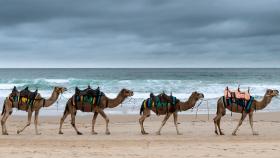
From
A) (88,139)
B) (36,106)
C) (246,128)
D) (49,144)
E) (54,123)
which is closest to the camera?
(49,144)

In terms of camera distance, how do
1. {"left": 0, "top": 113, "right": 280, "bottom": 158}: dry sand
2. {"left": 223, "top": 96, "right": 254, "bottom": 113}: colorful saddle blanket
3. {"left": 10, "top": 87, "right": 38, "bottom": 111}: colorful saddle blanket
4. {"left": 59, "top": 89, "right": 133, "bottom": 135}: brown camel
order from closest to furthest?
{"left": 0, "top": 113, "right": 280, "bottom": 158}: dry sand → {"left": 10, "top": 87, "right": 38, "bottom": 111}: colorful saddle blanket → {"left": 223, "top": 96, "right": 254, "bottom": 113}: colorful saddle blanket → {"left": 59, "top": 89, "right": 133, "bottom": 135}: brown camel

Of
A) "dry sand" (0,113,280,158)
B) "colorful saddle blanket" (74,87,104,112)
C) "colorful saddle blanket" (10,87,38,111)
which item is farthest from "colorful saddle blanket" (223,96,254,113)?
"colorful saddle blanket" (10,87,38,111)

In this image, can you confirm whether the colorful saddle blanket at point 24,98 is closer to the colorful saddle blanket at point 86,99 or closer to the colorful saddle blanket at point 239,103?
the colorful saddle blanket at point 86,99

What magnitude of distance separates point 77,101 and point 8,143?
123 inches

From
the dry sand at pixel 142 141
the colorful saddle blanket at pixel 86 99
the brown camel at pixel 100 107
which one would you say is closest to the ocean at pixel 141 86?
the dry sand at pixel 142 141

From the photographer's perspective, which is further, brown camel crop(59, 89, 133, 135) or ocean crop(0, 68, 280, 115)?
ocean crop(0, 68, 280, 115)

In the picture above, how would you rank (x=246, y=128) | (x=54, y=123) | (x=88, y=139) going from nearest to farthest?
(x=88, y=139) < (x=246, y=128) < (x=54, y=123)

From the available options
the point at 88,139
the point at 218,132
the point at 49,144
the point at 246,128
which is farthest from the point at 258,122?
the point at 49,144

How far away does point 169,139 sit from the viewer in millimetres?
14359

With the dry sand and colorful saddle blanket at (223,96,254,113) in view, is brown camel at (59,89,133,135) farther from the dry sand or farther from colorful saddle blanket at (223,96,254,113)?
colorful saddle blanket at (223,96,254,113)

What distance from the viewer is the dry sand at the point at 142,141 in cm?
1146

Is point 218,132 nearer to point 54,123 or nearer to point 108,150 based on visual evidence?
point 108,150

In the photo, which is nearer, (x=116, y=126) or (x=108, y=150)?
(x=108, y=150)

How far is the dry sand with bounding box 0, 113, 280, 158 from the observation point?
37.6 feet
